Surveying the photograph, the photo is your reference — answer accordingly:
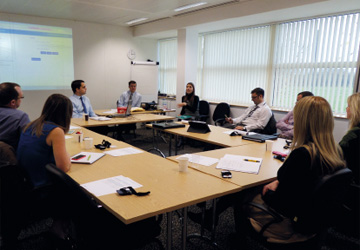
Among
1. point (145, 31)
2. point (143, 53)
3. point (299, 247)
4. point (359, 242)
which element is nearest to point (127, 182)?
point (299, 247)

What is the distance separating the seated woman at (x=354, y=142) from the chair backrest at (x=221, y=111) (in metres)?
3.95

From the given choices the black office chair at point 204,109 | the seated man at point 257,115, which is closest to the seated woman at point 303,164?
the seated man at point 257,115

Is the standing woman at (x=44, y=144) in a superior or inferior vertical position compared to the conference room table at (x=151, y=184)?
superior

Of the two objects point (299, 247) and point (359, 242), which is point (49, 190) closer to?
point (299, 247)

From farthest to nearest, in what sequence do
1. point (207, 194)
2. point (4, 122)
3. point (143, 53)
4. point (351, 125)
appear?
point (143, 53) → point (4, 122) → point (351, 125) → point (207, 194)

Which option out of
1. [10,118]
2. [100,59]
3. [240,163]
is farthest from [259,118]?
[100,59]

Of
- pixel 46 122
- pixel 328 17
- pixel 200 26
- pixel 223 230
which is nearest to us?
pixel 46 122

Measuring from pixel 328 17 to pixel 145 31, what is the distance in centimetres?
458

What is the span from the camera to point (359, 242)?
2.40 meters

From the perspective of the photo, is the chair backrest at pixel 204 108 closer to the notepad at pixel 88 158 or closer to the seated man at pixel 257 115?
the seated man at pixel 257 115

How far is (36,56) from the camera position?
21.6 feet

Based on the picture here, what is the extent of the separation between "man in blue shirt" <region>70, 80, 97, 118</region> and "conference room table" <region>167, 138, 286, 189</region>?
3.02m

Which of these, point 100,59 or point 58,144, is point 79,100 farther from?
point 58,144

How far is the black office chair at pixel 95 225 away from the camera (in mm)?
1310
